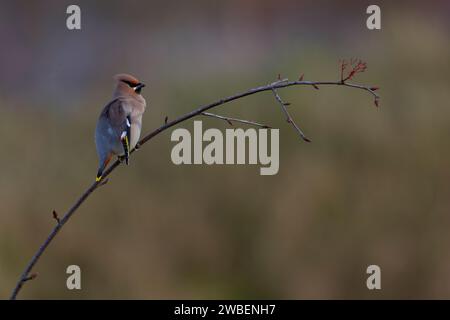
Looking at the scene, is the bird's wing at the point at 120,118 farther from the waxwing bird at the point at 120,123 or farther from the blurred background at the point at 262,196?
the blurred background at the point at 262,196

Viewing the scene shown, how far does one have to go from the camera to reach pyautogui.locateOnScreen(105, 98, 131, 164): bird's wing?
11.6 ft

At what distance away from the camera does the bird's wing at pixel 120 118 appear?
355 centimetres

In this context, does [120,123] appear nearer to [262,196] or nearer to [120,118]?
[120,118]

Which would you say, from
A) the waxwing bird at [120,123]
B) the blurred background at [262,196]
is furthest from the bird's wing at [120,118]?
the blurred background at [262,196]

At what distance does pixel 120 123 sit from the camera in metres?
3.62

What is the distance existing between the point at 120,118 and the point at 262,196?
81.2 inches

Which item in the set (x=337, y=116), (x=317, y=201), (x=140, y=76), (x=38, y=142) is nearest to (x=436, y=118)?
(x=337, y=116)

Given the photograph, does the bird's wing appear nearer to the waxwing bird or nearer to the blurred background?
the waxwing bird

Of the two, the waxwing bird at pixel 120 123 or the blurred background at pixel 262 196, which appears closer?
the waxwing bird at pixel 120 123

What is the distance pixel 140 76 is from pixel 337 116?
184 cm

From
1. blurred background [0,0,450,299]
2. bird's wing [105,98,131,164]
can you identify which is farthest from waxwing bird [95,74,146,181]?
blurred background [0,0,450,299]

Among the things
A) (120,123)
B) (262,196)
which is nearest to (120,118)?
(120,123)

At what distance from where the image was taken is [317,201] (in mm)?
5520

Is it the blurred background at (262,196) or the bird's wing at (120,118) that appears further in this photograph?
the blurred background at (262,196)
